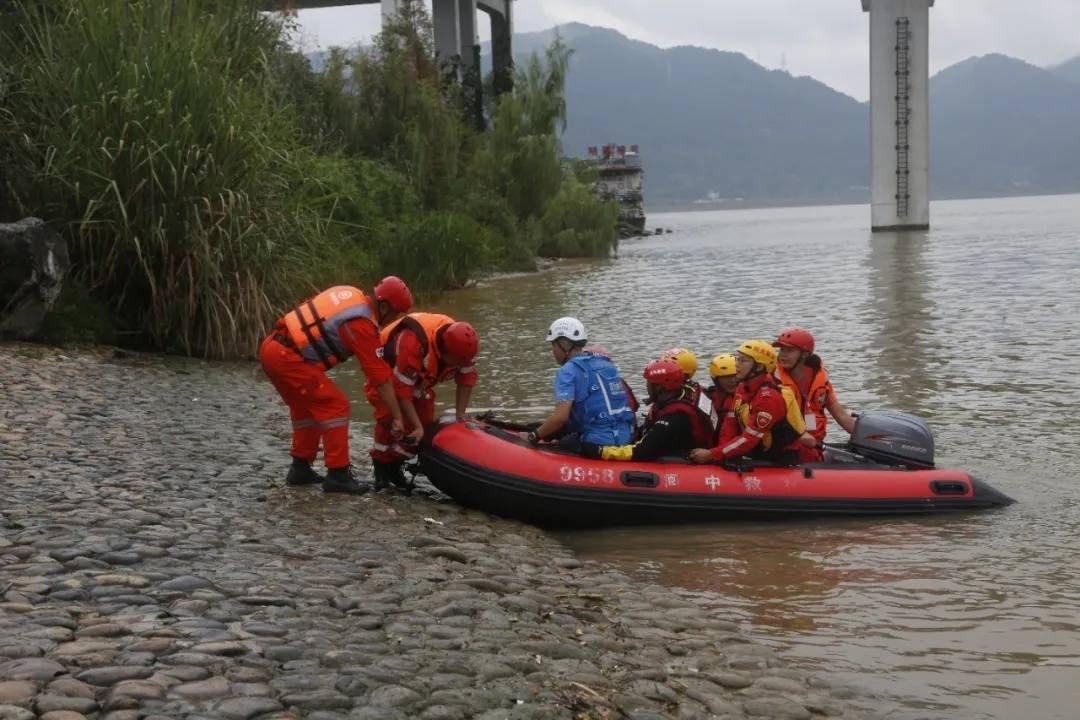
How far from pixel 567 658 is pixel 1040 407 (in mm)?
8210

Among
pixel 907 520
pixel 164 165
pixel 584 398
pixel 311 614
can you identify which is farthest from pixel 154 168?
pixel 311 614

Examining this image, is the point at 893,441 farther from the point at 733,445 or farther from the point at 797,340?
the point at 733,445

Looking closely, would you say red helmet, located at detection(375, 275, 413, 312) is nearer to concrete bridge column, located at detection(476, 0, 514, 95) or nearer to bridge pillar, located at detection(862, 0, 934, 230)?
concrete bridge column, located at detection(476, 0, 514, 95)

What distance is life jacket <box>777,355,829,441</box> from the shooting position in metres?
8.36

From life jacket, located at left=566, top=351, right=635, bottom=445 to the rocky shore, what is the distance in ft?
2.79

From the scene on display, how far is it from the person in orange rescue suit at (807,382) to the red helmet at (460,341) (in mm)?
2207

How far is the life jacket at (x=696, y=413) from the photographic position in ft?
26.0

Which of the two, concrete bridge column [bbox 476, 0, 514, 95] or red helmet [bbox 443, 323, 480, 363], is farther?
concrete bridge column [bbox 476, 0, 514, 95]

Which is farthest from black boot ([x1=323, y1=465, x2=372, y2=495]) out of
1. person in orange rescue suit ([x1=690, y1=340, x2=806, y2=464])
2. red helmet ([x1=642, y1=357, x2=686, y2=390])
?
person in orange rescue suit ([x1=690, y1=340, x2=806, y2=464])

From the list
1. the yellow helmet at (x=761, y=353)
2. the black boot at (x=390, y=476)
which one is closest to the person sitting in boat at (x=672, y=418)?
the yellow helmet at (x=761, y=353)

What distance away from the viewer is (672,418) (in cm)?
790

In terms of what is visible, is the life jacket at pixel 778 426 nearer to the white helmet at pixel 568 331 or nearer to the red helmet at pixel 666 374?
the red helmet at pixel 666 374

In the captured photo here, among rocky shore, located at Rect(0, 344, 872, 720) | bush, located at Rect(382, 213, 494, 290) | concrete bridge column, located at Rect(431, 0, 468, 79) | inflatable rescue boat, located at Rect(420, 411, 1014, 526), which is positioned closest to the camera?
rocky shore, located at Rect(0, 344, 872, 720)

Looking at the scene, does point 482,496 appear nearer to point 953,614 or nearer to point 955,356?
point 953,614
